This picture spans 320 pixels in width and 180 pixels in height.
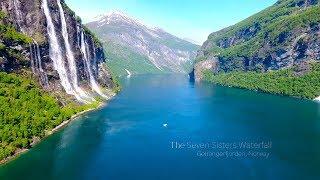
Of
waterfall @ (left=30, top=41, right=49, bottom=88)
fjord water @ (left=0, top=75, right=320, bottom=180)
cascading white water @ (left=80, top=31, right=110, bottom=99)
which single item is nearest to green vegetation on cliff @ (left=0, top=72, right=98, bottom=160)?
fjord water @ (left=0, top=75, right=320, bottom=180)

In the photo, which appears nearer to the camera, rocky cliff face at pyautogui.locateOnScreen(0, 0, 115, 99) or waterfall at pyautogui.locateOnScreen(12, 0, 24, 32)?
rocky cliff face at pyautogui.locateOnScreen(0, 0, 115, 99)

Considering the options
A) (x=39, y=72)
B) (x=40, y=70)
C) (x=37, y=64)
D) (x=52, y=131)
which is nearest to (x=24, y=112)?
(x=52, y=131)

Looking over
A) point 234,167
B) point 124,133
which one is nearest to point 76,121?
point 124,133

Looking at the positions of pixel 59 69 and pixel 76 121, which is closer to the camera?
pixel 76 121

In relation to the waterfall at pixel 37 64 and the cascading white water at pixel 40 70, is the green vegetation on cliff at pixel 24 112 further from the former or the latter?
the cascading white water at pixel 40 70

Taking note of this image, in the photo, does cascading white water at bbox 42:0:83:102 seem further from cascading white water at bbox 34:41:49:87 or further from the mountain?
cascading white water at bbox 34:41:49:87

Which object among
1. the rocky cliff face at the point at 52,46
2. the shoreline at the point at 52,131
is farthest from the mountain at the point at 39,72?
the shoreline at the point at 52,131

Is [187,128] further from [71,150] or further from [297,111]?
[297,111]

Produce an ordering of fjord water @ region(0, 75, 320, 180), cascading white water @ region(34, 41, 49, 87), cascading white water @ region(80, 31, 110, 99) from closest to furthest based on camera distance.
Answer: fjord water @ region(0, 75, 320, 180) → cascading white water @ region(34, 41, 49, 87) → cascading white water @ region(80, 31, 110, 99)

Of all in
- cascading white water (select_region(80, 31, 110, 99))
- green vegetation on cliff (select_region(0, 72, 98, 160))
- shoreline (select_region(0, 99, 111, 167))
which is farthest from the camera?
cascading white water (select_region(80, 31, 110, 99))
